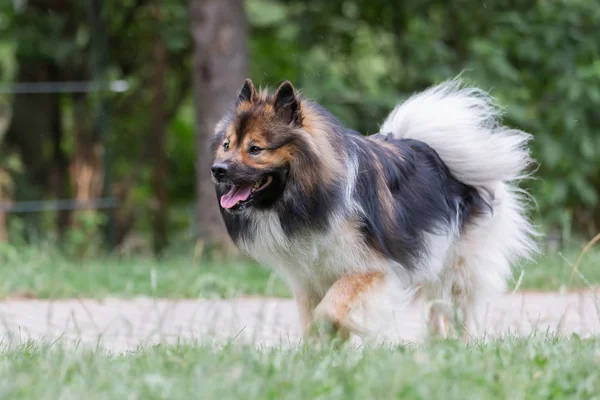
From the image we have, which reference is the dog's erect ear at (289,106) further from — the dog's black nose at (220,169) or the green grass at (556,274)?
the green grass at (556,274)

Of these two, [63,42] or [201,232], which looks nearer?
[201,232]

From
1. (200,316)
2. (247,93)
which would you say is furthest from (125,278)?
(247,93)

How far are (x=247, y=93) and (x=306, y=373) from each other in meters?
2.39

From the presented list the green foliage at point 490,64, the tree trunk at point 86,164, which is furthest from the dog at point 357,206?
the tree trunk at point 86,164

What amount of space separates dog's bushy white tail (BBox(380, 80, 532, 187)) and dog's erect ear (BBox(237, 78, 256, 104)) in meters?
1.41

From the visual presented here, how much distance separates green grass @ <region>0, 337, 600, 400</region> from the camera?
322cm

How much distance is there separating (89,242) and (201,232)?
6.57 ft

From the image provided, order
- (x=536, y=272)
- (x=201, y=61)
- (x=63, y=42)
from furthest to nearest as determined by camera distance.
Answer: (x=63, y=42), (x=201, y=61), (x=536, y=272)

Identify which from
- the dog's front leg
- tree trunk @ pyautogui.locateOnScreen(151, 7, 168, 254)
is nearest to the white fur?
the dog's front leg

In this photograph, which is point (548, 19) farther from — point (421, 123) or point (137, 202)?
point (137, 202)

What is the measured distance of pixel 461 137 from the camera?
6.18 m

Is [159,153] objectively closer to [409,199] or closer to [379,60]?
[379,60]

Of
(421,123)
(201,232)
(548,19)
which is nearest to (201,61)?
(201,232)

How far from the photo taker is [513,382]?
136 inches
